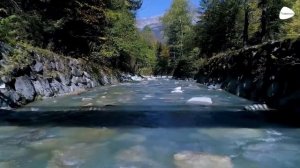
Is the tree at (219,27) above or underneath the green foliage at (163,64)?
above

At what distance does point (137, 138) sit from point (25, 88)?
19.9ft

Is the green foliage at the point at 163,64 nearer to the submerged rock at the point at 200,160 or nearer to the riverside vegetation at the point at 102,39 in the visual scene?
the riverside vegetation at the point at 102,39

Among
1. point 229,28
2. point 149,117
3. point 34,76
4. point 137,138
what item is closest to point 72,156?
point 137,138

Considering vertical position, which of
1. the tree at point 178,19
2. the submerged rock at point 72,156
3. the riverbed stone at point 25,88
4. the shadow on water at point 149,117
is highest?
the tree at point 178,19

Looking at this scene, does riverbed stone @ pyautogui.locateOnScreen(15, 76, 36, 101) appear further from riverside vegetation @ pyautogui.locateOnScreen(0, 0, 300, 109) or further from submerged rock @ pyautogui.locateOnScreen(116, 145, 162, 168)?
submerged rock @ pyautogui.locateOnScreen(116, 145, 162, 168)

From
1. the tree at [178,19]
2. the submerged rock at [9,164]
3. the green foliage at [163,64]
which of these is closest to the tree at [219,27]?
the tree at [178,19]

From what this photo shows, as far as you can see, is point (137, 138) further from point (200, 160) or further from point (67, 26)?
point (67, 26)

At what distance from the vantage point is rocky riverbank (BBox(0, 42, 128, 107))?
1043cm

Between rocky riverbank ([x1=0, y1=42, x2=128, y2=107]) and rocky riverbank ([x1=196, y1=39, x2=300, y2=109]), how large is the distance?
685 centimetres

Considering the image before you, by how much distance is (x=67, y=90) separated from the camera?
50.1 feet

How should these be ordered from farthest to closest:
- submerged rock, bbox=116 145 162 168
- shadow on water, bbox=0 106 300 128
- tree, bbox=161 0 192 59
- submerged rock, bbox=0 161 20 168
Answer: tree, bbox=161 0 192 59, shadow on water, bbox=0 106 300 128, submerged rock, bbox=116 145 162 168, submerged rock, bbox=0 161 20 168

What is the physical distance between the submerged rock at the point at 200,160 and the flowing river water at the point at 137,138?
0.10m

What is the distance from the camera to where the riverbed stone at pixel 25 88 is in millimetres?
10941

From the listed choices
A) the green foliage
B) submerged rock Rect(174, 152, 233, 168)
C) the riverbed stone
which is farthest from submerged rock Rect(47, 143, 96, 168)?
the green foliage
